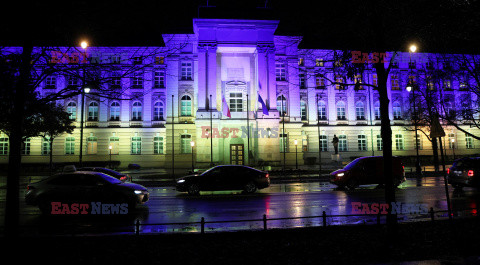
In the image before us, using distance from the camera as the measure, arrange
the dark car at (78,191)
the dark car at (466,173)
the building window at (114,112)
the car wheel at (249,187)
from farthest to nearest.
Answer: the building window at (114,112) < the car wheel at (249,187) < the dark car at (466,173) < the dark car at (78,191)

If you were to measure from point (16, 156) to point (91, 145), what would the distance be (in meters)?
34.9

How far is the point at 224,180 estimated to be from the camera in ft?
51.9

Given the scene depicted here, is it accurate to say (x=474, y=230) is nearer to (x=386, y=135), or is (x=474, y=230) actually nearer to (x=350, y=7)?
(x=386, y=135)

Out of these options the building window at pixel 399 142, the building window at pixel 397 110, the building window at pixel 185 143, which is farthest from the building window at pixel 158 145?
the building window at pixel 397 110

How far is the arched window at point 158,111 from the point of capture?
126 ft

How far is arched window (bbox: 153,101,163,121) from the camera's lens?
1516 inches

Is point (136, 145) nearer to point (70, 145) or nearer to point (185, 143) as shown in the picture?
point (185, 143)

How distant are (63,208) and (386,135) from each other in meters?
11.4

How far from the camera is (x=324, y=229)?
7.62 metres

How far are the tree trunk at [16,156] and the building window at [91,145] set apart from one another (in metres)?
34.5

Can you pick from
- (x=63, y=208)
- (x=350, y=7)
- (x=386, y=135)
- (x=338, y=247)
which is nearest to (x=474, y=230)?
(x=386, y=135)

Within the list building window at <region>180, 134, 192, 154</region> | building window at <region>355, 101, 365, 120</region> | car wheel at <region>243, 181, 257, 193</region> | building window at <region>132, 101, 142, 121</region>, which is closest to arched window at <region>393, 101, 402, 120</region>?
building window at <region>355, 101, 365, 120</region>

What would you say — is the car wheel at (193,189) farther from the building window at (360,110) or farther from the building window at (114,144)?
the building window at (360,110)

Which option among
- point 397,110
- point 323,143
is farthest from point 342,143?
point 397,110
